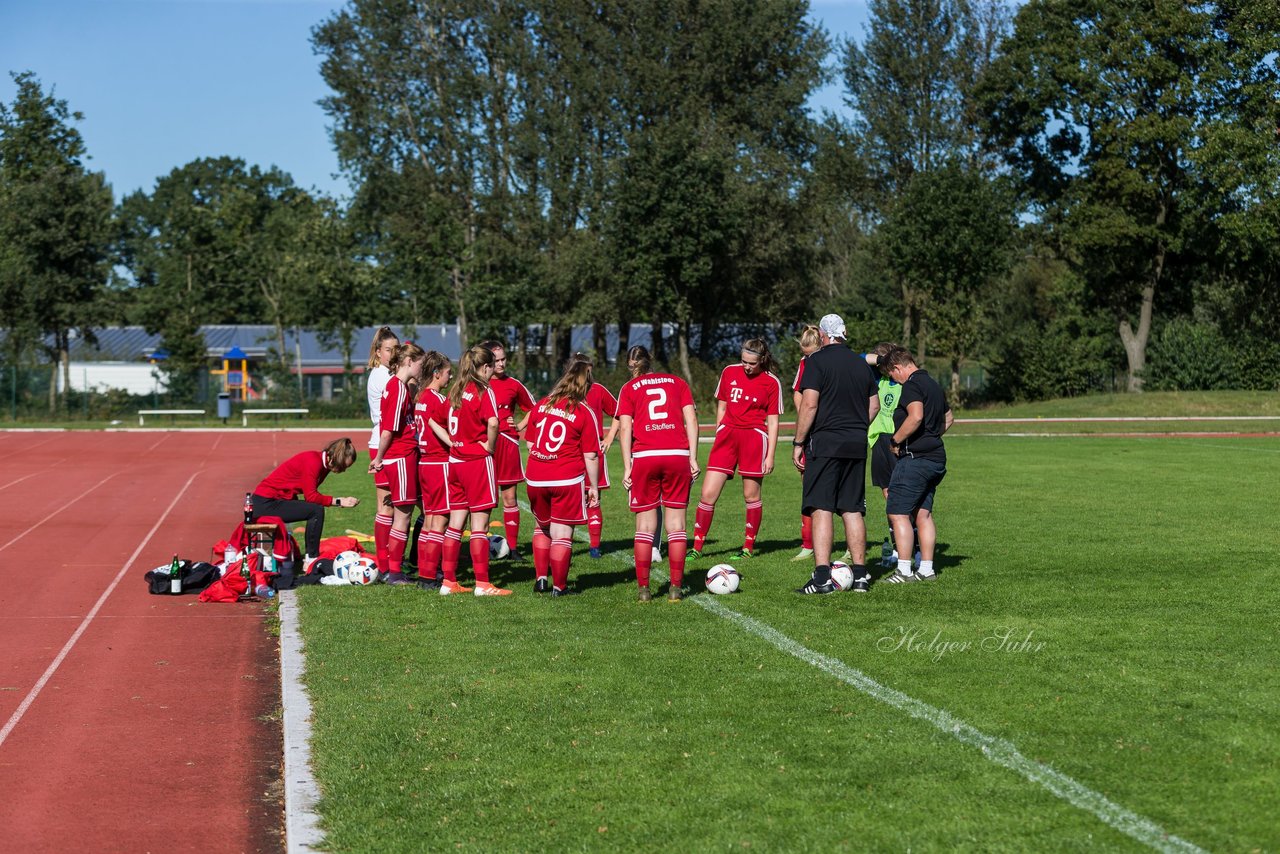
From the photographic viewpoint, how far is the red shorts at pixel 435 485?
1073cm

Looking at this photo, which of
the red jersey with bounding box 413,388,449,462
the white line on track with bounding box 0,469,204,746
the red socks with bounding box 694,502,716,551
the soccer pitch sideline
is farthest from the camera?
the red socks with bounding box 694,502,716,551

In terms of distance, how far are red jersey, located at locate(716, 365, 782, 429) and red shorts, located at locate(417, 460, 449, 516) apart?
2.84 metres

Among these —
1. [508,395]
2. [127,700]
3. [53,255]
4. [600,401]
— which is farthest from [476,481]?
[53,255]

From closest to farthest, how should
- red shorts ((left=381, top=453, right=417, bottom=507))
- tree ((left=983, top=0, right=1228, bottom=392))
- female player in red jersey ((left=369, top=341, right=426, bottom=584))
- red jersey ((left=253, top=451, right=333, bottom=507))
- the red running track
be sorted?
1. the red running track
2. female player in red jersey ((left=369, top=341, right=426, bottom=584))
3. red shorts ((left=381, top=453, right=417, bottom=507))
4. red jersey ((left=253, top=451, right=333, bottom=507))
5. tree ((left=983, top=0, right=1228, bottom=392))

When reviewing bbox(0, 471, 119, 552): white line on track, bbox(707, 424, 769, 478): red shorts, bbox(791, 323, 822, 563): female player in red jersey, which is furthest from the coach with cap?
bbox(0, 471, 119, 552): white line on track

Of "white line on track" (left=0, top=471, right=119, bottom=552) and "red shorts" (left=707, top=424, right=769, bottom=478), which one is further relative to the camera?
"white line on track" (left=0, top=471, right=119, bottom=552)

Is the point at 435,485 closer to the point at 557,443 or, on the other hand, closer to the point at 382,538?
the point at 557,443

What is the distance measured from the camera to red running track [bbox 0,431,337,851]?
229 inches

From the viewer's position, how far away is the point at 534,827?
17.4ft

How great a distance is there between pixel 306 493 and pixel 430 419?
229 centimetres

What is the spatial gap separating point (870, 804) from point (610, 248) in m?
45.6

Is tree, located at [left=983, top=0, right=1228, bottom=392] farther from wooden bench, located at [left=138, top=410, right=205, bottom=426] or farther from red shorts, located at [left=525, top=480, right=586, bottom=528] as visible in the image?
red shorts, located at [left=525, top=480, right=586, bottom=528]

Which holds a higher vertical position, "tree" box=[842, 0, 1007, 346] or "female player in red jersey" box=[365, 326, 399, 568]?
"tree" box=[842, 0, 1007, 346]

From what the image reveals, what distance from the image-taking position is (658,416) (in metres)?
10.1
